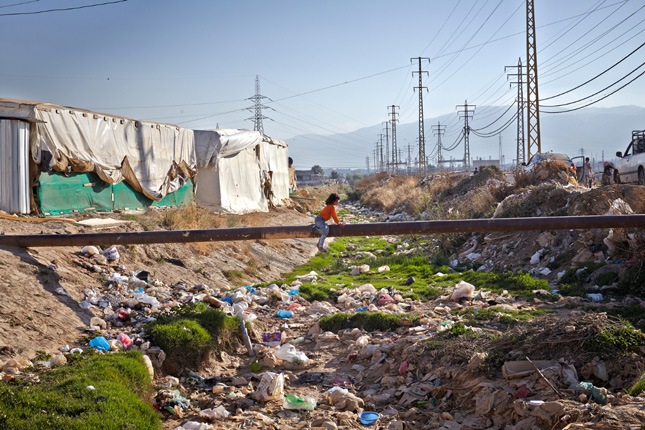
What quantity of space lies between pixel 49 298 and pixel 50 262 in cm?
114

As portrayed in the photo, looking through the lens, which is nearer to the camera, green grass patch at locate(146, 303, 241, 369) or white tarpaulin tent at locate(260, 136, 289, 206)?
green grass patch at locate(146, 303, 241, 369)

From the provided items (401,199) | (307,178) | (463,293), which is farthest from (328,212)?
(307,178)

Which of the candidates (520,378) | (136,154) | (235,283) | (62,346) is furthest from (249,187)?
(520,378)

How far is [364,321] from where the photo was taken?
282 inches

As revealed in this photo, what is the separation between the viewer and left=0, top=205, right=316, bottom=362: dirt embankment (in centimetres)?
547

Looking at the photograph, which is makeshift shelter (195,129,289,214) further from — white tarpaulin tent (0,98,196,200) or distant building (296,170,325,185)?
distant building (296,170,325,185)

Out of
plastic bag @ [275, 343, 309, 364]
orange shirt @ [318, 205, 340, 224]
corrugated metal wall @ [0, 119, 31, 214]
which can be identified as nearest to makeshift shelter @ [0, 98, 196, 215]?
corrugated metal wall @ [0, 119, 31, 214]

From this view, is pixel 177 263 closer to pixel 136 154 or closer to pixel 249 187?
pixel 136 154

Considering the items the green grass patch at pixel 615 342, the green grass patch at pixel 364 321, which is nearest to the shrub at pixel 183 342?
the green grass patch at pixel 364 321

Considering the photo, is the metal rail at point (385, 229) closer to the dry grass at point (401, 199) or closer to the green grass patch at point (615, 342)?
the green grass patch at point (615, 342)

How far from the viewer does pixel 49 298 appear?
6238mm

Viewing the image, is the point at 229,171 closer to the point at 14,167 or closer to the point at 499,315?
the point at 14,167

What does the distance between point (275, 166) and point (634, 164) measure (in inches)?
569

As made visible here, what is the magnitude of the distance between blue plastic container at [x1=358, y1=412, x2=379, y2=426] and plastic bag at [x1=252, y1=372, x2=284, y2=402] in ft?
2.97
